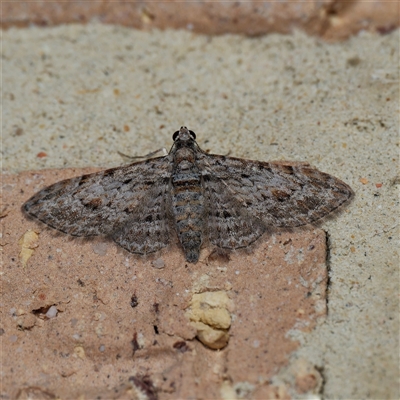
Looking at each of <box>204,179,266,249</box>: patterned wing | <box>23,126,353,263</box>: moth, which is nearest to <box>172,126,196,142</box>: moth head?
<box>23,126,353,263</box>: moth

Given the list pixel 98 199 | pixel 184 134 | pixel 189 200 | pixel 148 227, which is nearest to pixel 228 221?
pixel 189 200

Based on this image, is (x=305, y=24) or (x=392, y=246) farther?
(x=305, y=24)

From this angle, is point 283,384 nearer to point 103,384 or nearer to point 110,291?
point 103,384

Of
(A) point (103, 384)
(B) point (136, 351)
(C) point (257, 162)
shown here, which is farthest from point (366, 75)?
(A) point (103, 384)

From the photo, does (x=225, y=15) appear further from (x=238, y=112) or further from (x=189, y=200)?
(x=189, y=200)

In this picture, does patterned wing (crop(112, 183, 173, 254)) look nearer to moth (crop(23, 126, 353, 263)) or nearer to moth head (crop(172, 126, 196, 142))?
moth (crop(23, 126, 353, 263))

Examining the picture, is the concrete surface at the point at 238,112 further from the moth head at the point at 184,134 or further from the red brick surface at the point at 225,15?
the moth head at the point at 184,134
